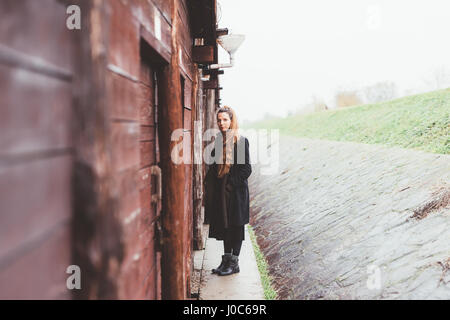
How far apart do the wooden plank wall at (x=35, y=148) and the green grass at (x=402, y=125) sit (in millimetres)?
6158

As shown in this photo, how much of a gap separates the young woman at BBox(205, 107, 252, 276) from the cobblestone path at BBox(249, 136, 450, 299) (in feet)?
3.77

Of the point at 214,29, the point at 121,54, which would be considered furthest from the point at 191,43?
the point at 121,54

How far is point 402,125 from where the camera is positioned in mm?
8656

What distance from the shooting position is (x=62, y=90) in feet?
3.16

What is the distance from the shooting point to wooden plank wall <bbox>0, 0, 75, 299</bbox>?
0.73 meters

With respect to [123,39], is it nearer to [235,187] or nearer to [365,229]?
[235,187]

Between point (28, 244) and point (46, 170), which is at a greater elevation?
point (46, 170)

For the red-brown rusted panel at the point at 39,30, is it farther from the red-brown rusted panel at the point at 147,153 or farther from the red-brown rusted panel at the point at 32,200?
the red-brown rusted panel at the point at 147,153

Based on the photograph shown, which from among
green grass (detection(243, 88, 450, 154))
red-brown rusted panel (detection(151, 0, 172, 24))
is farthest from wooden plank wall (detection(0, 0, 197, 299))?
green grass (detection(243, 88, 450, 154))

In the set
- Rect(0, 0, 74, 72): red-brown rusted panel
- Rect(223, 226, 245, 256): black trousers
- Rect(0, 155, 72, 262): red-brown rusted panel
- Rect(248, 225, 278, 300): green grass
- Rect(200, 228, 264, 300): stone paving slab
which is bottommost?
Rect(248, 225, 278, 300): green grass

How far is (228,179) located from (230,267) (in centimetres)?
134

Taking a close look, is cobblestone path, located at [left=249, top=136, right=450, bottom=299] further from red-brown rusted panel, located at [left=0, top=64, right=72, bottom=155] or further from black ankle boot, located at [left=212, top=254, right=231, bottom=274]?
red-brown rusted panel, located at [left=0, top=64, right=72, bottom=155]

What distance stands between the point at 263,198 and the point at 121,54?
7.98 meters

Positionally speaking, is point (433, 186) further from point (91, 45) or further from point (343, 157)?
point (91, 45)
